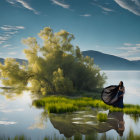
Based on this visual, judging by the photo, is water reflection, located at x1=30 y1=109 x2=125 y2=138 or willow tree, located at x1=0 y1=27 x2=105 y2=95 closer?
water reflection, located at x1=30 y1=109 x2=125 y2=138

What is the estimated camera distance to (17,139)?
26.4ft

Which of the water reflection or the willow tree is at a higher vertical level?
the willow tree

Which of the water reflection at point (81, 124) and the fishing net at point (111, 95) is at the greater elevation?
the fishing net at point (111, 95)

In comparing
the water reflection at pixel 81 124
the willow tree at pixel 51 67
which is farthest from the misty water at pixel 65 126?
the willow tree at pixel 51 67

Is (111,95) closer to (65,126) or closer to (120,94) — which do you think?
(120,94)

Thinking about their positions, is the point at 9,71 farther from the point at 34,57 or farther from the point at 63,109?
the point at 63,109

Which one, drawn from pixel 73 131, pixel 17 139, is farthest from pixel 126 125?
pixel 17 139

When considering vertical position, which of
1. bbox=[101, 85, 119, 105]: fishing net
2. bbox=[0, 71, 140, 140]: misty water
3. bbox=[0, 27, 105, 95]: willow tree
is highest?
bbox=[0, 27, 105, 95]: willow tree

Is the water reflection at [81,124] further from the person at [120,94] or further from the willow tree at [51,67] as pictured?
the willow tree at [51,67]

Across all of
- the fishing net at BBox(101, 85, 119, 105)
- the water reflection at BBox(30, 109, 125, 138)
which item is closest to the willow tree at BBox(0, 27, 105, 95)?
the fishing net at BBox(101, 85, 119, 105)

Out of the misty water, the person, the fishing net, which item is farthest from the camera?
the fishing net

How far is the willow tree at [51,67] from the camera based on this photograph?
2972cm

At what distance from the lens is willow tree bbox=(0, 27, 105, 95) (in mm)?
29719

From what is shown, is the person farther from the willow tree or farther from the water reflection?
the willow tree
